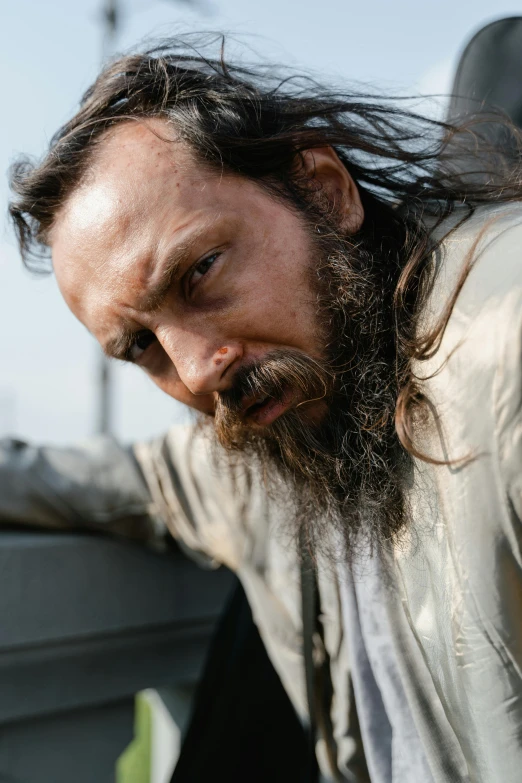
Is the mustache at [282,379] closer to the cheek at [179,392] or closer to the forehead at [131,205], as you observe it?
the cheek at [179,392]

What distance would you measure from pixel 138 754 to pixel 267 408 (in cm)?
138

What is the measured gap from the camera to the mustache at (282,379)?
1.46 metres

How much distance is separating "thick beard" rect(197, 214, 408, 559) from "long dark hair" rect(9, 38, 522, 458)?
0.19 feet

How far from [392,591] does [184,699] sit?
92cm

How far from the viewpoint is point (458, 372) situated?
122 centimetres

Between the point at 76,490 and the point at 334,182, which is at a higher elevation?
the point at 334,182

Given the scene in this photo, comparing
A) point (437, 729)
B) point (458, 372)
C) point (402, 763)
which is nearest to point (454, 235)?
point (458, 372)

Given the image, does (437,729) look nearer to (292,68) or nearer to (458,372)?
(458,372)

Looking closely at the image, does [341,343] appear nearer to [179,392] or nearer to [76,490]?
[179,392]

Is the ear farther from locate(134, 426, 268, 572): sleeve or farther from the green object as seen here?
the green object

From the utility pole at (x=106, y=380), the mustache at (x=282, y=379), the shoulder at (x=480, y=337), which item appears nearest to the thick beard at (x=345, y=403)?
the mustache at (x=282, y=379)

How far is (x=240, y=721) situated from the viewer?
Answer: 1.94 metres

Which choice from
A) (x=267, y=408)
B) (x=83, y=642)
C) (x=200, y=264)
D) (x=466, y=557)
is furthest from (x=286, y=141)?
(x=83, y=642)

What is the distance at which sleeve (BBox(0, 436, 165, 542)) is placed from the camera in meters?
2.03
